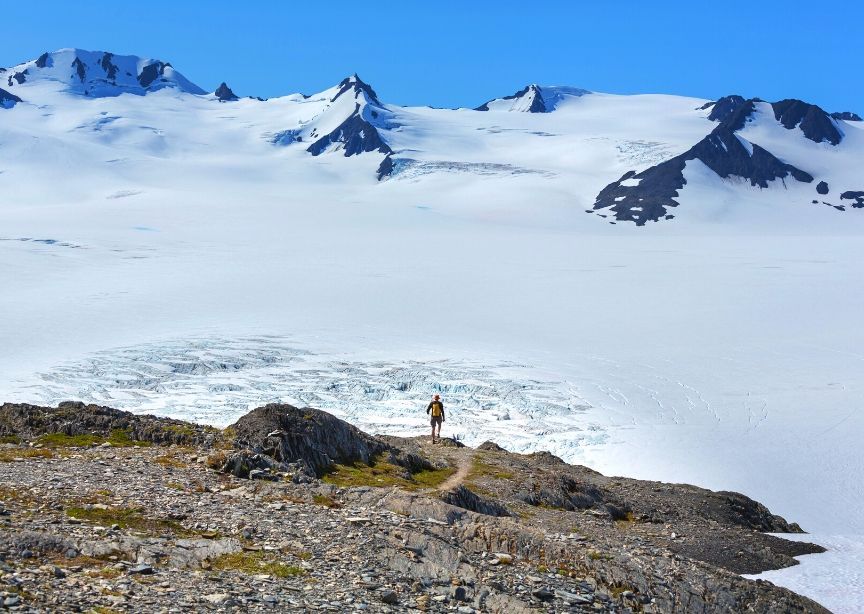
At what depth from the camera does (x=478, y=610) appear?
1477 cm

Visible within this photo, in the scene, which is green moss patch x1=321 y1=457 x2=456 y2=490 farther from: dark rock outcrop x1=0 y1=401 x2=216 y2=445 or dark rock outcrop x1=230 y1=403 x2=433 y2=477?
dark rock outcrop x1=0 y1=401 x2=216 y2=445

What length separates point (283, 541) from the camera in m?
16.2

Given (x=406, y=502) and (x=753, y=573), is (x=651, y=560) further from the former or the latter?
(x=753, y=573)

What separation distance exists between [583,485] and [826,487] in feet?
79.7

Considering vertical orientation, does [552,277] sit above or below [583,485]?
above

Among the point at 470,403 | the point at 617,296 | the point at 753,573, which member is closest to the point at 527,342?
the point at 470,403

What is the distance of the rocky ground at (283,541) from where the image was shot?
1372 centimetres

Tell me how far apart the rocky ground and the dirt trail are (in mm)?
2751

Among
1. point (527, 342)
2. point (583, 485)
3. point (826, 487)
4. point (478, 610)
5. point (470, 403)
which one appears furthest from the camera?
point (527, 342)

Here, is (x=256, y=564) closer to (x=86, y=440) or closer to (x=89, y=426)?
(x=86, y=440)

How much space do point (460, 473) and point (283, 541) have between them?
18.3m

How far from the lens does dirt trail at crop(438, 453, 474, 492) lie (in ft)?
102

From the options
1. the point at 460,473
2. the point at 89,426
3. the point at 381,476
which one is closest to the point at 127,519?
the point at 89,426

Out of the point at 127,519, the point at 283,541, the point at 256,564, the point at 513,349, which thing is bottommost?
the point at 256,564
